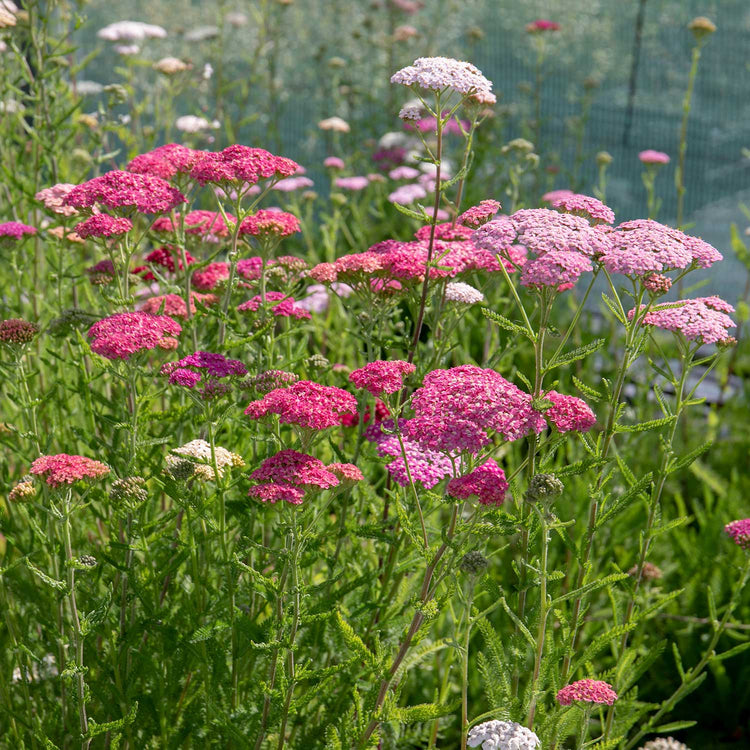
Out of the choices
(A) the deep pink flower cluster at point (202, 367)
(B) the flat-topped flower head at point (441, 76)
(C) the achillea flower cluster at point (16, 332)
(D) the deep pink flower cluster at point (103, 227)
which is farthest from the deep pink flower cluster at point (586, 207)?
(C) the achillea flower cluster at point (16, 332)

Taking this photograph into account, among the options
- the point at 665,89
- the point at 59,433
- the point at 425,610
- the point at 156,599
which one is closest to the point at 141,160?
the point at 59,433

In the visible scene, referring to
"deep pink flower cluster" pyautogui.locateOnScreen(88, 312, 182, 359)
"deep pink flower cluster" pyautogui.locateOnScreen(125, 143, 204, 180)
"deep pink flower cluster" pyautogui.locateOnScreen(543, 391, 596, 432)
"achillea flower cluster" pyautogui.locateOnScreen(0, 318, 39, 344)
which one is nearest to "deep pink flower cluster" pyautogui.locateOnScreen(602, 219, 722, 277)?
"deep pink flower cluster" pyautogui.locateOnScreen(543, 391, 596, 432)

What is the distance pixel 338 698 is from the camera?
8.39ft

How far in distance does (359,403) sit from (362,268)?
0.35 m

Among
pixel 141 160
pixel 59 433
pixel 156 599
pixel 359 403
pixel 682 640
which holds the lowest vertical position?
pixel 682 640

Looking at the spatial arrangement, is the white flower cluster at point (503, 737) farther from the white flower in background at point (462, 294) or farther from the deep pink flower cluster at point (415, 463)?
the white flower in background at point (462, 294)

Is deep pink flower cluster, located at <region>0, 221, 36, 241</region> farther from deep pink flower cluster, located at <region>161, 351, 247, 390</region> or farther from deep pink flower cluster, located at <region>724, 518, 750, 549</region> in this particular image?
deep pink flower cluster, located at <region>724, 518, 750, 549</region>

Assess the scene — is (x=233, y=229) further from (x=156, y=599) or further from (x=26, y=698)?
(x=26, y=698)

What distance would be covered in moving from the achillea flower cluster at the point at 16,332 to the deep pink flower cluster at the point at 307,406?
2.22ft

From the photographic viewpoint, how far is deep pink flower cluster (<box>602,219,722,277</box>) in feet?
6.36

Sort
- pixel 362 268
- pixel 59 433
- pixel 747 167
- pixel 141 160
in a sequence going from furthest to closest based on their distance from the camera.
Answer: pixel 747 167
pixel 59 433
pixel 141 160
pixel 362 268

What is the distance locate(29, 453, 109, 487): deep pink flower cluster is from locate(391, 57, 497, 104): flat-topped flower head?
1100 millimetres

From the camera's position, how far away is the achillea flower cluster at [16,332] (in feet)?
7.61

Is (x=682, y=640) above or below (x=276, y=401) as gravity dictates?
below
